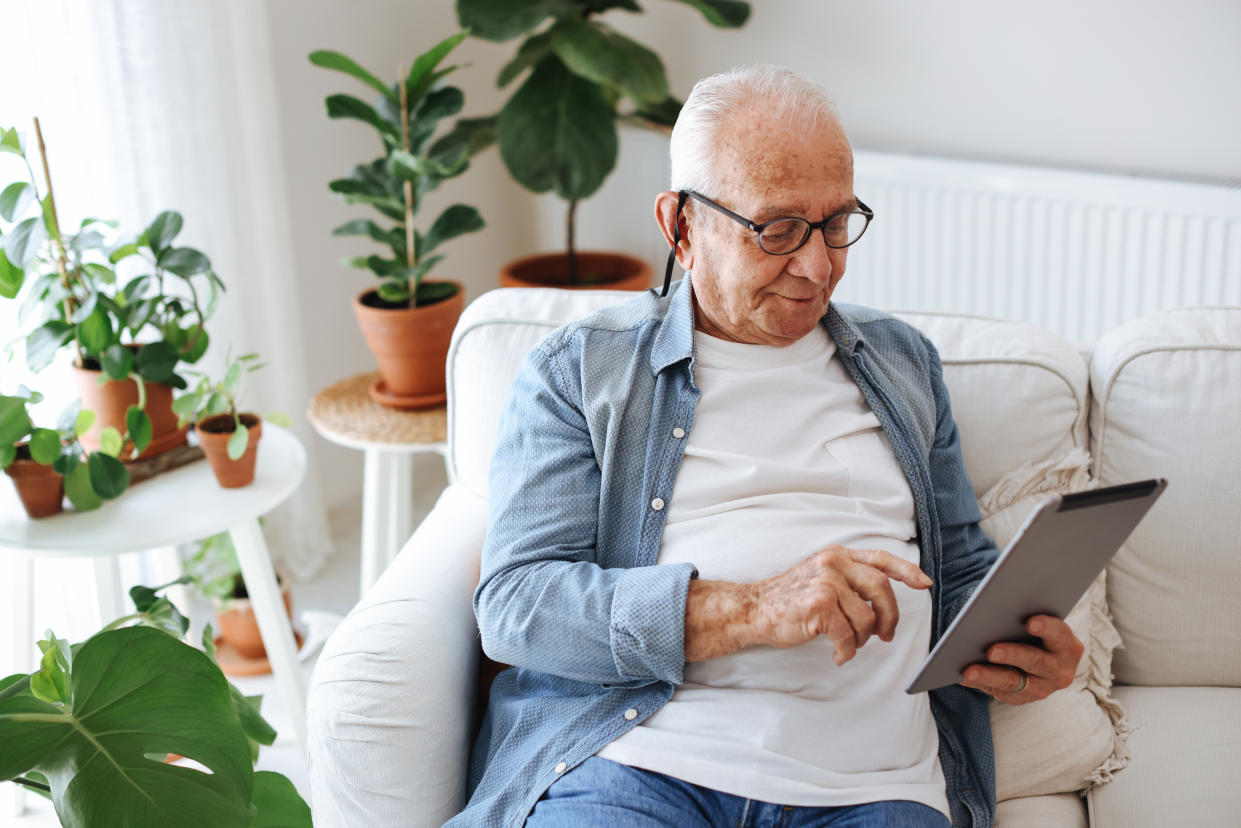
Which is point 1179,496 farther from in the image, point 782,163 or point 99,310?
point 99,310

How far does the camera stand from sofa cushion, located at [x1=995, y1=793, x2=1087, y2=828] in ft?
4.08

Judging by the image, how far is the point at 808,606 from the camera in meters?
1.06

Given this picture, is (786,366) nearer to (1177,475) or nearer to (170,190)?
(1177,475)

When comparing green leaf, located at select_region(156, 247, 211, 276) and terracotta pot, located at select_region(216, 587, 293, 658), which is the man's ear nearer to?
green leaf, located at select_region(156, 247, 211, 276)

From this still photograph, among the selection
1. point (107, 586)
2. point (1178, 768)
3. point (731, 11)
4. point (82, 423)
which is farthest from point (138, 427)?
point (731, 11)

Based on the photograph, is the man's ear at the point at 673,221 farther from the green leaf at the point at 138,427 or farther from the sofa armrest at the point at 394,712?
the green leaf at the point at 138,427

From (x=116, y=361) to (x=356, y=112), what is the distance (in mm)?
659

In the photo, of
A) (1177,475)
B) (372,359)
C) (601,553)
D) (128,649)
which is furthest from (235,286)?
(1177,475)

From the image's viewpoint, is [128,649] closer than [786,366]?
Yes

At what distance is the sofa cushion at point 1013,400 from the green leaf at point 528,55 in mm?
1397

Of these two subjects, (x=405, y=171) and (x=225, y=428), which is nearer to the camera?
Result: (x=225, y=428)

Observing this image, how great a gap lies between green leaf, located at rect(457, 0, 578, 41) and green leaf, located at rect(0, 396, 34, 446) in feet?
4.28

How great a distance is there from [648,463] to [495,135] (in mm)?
1625

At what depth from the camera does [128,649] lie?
92 centimetres
